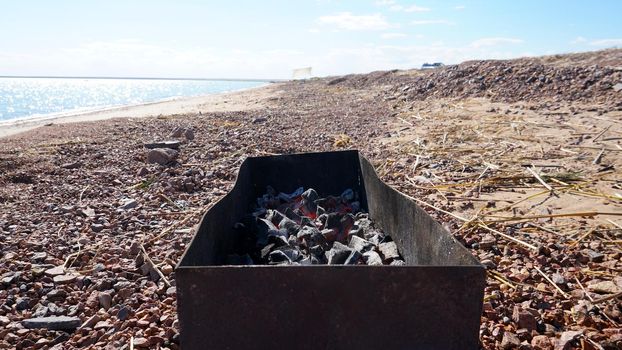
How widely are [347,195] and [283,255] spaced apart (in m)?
1.74

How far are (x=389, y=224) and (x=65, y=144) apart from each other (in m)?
7.21

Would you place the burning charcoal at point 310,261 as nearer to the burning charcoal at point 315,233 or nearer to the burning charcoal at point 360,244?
the burning charcoal at point 315,233

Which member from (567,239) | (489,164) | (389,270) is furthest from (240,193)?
(489,164)

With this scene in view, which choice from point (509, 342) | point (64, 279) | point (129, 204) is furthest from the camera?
point (129, 204)

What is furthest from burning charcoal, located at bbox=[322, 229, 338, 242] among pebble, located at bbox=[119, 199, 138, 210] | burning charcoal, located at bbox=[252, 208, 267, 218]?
pebble, located at bbox=[119, 199, 138, 210]

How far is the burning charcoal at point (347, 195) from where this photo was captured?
4.82 m

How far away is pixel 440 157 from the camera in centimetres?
682

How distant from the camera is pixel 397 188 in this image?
18.2 feet

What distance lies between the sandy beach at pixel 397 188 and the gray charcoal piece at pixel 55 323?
1.6 inches

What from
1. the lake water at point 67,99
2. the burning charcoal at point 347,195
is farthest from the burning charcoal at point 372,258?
the lake water at point 67,99

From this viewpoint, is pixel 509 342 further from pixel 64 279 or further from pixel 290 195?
pixel 64 279

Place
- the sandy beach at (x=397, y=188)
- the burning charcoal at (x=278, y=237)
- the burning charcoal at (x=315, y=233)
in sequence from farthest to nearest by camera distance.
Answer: the burning charcoal at (x=278, y=237) < the burning charcoal at (x=315, y=233) < the sandy beach at (x=397, y=188)

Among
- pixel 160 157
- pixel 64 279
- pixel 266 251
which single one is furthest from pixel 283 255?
pixel 160 157

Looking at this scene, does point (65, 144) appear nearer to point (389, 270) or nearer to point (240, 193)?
point (240, 193)
